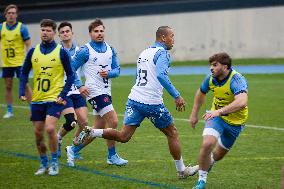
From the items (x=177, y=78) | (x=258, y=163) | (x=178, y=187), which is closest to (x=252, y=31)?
(x=177, y=78)

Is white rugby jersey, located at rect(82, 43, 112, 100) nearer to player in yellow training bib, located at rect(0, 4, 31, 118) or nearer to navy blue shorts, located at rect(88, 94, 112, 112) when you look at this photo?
navy blue shorts, located at rect(88, 94, 112, 112)

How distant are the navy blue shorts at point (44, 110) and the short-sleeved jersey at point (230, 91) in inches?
96.1

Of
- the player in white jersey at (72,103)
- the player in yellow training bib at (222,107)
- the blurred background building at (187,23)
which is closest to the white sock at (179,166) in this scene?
the player in yellow training bib at (222,107)

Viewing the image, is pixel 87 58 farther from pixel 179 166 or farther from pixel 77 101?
pixel 179 166

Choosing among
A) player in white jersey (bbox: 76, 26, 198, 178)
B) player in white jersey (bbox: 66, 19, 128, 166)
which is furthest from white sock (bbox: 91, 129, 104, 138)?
player in white jersey (bbox: 66, 19, 128, 166)

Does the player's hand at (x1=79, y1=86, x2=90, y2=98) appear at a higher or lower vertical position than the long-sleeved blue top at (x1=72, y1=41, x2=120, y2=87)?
lower

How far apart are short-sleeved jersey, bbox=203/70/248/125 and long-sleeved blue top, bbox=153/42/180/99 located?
0.58 metres

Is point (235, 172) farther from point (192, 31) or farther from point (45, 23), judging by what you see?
point (192, 31)

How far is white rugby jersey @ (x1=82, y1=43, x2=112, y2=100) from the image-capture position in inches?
515

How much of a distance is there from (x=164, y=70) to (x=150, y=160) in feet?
8.67

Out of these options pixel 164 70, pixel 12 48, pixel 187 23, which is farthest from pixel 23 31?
pixel 187 23

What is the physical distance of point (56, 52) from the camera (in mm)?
12148

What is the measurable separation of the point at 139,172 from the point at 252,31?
23432 millimetres

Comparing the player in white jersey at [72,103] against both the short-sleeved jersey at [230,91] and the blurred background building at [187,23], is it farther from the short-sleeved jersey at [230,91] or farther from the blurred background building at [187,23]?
the blurred background building at [187,23]
